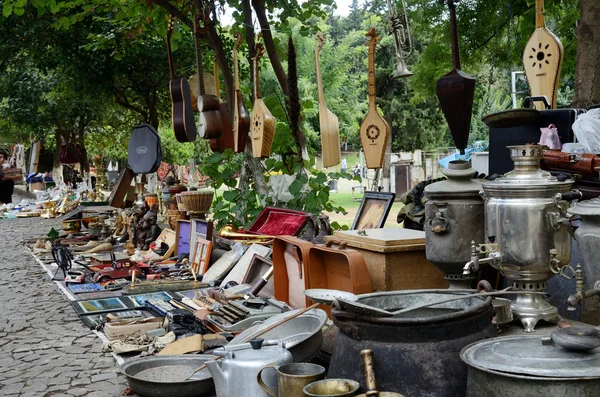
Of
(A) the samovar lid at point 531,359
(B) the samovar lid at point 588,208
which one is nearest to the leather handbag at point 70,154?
(B) the samovar lid at point 588,208

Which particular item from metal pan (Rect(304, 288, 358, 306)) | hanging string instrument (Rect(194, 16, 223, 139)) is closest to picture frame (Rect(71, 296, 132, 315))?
hanging string instrument (Rect(194, 16, 223, 139))

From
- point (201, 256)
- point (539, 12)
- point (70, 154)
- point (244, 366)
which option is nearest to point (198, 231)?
point (201, 256)

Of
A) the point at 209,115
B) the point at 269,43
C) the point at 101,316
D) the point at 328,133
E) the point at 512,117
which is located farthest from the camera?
the point at 269,43

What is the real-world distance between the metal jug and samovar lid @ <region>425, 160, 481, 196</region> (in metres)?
1.13

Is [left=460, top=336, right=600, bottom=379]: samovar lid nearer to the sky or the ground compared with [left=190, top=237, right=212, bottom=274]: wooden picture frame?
nearer to the sky

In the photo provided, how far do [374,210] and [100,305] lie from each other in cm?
263

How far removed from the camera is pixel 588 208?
286 cm

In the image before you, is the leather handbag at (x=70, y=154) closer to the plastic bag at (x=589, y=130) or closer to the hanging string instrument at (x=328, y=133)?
the hanging string instrument at (x=328, y=133)

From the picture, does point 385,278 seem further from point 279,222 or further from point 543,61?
point 279,222

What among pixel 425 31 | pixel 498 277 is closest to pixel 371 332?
pixel 498 277

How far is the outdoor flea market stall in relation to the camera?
284cm

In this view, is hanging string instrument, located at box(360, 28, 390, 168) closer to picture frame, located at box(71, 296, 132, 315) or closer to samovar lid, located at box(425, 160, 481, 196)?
samovar lid, located at box(425, 160, 481, 196)

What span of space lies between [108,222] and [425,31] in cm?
578

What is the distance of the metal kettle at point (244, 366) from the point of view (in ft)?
10.8
